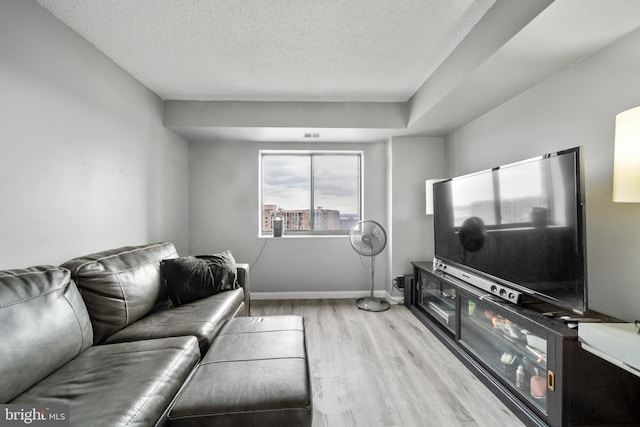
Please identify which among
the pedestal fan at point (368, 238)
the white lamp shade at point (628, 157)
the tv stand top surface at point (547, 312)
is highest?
the white lamp shade at point (628, 157)

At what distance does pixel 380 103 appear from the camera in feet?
10.4

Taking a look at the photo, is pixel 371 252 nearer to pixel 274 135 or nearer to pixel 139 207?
pixel 274 135

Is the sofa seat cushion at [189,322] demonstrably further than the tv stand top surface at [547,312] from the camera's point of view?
Yes

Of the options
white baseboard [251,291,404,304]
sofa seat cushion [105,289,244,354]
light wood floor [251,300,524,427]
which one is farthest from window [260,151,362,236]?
sofa seat cushion [105,289,244,354]

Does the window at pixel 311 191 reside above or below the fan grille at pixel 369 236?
above

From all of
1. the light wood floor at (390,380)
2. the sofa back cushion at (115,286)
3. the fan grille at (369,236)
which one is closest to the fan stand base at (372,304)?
the light wood floor at (390,380)

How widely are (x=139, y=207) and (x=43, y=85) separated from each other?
122 centimetres

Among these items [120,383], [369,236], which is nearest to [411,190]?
[369,236]

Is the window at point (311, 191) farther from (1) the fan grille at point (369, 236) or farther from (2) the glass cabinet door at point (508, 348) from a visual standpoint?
(2) the glass cabinet door at point (508, 348)

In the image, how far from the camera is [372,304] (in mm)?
3426

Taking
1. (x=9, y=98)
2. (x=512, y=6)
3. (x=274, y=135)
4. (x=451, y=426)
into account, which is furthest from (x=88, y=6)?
(x=451, y=426)

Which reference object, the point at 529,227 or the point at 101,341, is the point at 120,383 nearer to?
the point at 101,341

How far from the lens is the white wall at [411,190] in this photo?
3.53 m

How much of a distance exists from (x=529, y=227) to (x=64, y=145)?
304 centimetres
